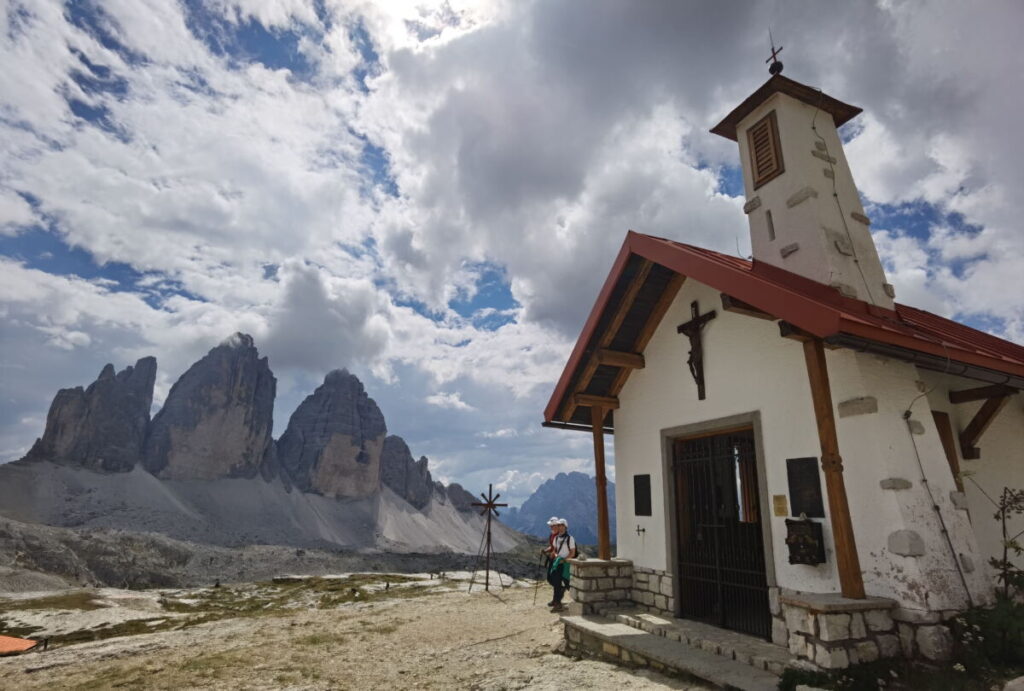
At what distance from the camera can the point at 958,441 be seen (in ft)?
24.8

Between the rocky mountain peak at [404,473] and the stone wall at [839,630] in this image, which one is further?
the rocky mountain peak at [404,473]

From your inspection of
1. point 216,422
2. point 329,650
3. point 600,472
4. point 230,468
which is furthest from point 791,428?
point 216,422

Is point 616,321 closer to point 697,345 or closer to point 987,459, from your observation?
point 697,345

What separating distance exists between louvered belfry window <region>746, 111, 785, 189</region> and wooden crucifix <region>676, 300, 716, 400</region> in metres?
3.75

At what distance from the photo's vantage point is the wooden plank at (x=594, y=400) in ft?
34.7

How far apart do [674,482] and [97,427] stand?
105499 millimetres

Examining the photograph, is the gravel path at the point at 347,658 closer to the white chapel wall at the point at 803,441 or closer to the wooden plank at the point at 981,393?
the white chapel wall at the point at 803,441

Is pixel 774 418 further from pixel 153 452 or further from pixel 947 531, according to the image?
pixel 153 452

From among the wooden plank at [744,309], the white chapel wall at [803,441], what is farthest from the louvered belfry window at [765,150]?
the wooden plank at [744,309]

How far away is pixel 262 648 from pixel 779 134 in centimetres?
1402

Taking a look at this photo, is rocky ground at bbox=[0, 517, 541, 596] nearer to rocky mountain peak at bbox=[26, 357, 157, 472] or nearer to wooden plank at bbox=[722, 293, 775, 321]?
wooden plank at bbox=[722, 293, 775, 321]

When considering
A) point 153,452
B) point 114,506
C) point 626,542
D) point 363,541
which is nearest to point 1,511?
point 114,506

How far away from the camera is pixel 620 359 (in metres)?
9.95

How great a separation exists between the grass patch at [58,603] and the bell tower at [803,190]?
22777mm
